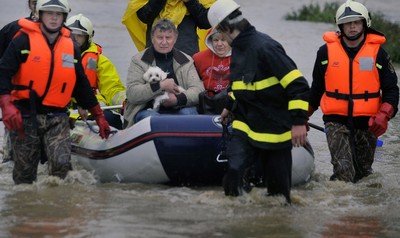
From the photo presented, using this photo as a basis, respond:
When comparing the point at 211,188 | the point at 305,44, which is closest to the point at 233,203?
the point at 211,188

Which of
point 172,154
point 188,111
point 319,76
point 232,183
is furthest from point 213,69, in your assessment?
point 232,183

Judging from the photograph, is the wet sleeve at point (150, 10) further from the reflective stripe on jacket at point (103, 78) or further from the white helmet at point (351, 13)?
the white helmet at point (351, 13)

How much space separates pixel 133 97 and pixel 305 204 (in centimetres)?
209

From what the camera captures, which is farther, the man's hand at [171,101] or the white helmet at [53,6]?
the man's hand at [171,101]

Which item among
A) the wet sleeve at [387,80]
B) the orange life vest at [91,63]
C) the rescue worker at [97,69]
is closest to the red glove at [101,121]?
the rescue worker at [97,69]

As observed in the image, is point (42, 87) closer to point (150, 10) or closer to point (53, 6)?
point (53, 6)

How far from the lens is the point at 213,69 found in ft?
34.0

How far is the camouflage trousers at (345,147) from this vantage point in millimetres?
9805

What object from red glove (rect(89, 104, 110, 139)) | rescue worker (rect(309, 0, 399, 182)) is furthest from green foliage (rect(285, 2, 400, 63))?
red glove (rect(89, 104, 110, 139))

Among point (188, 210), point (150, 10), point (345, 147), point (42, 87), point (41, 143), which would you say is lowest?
point (188, 210)

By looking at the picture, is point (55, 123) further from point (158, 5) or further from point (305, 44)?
point (305, 44)

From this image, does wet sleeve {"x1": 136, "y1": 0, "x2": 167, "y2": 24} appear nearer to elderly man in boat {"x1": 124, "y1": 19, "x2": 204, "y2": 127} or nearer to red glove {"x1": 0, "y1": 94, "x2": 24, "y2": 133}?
elderly man in boat {"x1": 124, "y1": 19, "x2": 204, "y2": 127}

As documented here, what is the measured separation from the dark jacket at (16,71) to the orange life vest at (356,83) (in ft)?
6.80

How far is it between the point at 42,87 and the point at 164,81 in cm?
128
